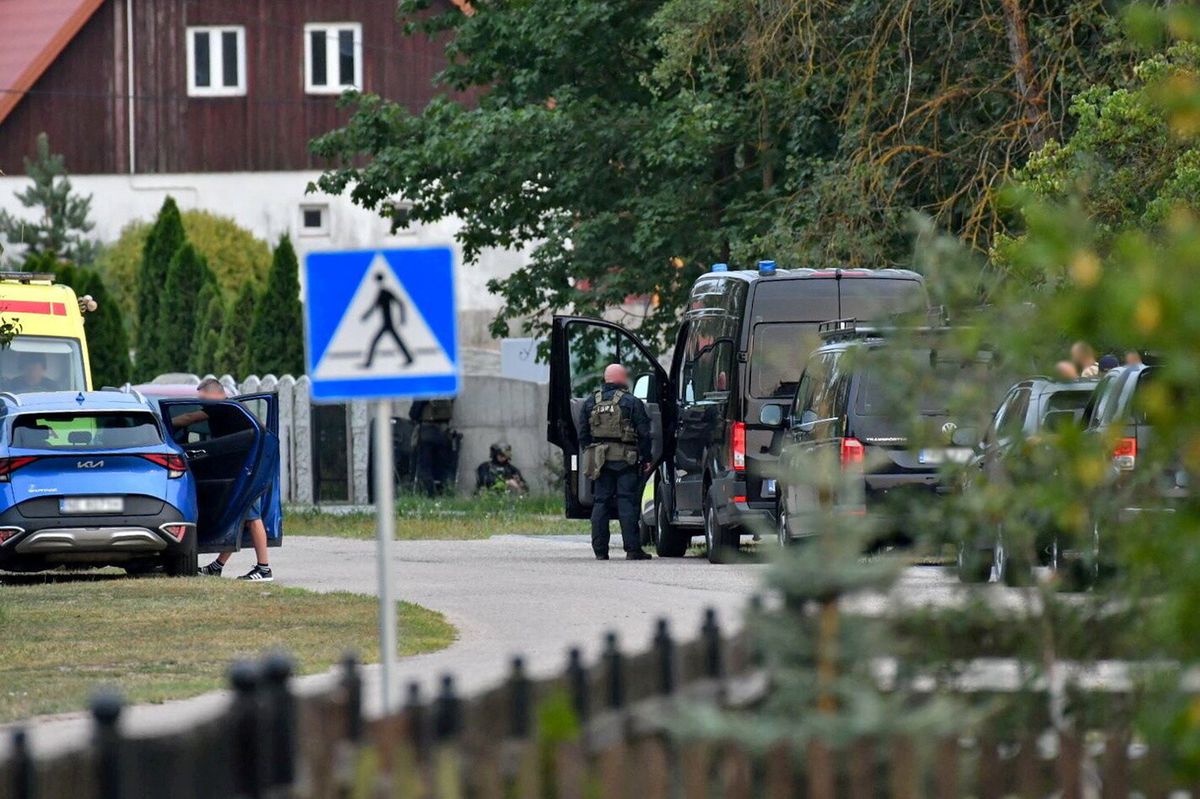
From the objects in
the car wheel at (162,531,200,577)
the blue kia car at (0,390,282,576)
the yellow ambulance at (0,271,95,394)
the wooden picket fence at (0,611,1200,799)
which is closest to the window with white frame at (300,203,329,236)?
the yellow ambulance at (0,271,95,394)

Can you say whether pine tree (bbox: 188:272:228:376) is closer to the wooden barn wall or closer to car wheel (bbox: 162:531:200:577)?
the wooden barn wall

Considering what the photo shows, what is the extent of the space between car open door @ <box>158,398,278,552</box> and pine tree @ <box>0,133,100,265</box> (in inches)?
1388

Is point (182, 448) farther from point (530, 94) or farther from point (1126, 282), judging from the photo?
point (1126, 282)

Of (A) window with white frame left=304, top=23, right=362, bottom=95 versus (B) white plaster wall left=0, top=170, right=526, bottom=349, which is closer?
(A) window with white frame left=304, top=23, right=362, bottom=95

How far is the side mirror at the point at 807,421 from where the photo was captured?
19.7m

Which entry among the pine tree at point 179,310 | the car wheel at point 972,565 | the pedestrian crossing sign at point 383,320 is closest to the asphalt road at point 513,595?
the car wheel at point 972,565

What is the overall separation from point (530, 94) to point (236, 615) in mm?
18504

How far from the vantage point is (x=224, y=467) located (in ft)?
69.9

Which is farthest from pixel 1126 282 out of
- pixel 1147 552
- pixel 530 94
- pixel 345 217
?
pixel 345 217

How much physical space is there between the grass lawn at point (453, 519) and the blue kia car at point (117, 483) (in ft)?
20.4

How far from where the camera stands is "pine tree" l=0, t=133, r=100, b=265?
184ft

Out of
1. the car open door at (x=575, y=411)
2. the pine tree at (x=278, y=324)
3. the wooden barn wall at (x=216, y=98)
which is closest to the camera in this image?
the car open door at (x=575, y=411)

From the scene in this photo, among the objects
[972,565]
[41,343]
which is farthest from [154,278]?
[972,565]

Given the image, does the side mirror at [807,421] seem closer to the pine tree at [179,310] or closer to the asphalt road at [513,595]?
A: the asphalt road at [513,595]
